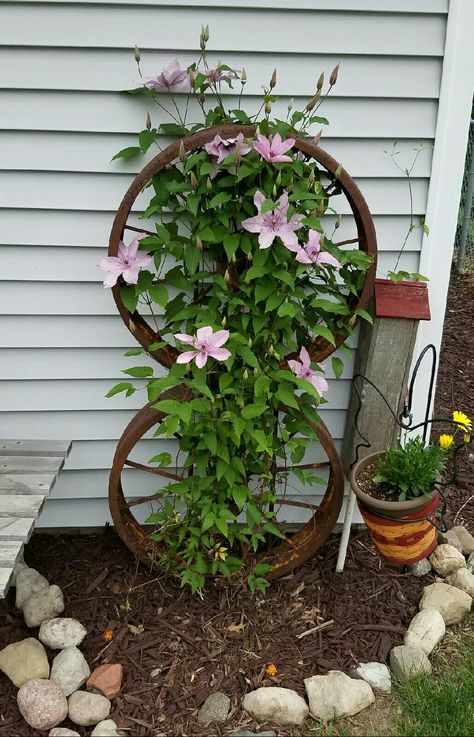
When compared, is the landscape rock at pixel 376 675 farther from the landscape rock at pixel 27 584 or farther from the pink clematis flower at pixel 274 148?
the pink clematis flower at pixel 274 148

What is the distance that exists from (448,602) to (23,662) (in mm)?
1307

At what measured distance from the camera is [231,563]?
2230 mm

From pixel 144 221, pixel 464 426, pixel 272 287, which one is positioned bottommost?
pixel 464 426

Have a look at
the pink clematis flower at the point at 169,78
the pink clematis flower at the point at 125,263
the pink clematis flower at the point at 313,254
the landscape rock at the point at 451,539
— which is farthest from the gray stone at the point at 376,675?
the pink clematis flower at the point at 169,78

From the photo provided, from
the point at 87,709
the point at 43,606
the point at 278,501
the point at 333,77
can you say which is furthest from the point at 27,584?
the point at 333,77

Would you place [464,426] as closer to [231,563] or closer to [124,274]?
[231,563]

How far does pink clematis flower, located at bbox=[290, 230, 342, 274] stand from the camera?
1.90m

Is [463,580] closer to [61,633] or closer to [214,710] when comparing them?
[214,710]

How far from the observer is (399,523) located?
2094 mm

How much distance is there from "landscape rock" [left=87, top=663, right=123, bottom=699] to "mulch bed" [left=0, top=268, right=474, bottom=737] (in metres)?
0.03

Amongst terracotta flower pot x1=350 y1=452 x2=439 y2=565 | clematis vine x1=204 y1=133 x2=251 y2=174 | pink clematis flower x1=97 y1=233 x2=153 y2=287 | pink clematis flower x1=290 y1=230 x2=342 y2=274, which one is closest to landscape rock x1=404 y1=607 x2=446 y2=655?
terracotta flower pot x1=350 y1=452 x2=439 y2=565

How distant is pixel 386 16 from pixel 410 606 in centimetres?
183

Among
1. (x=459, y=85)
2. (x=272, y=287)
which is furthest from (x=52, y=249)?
(x=459, y=85)

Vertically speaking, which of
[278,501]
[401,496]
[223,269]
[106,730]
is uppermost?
[223,269]
